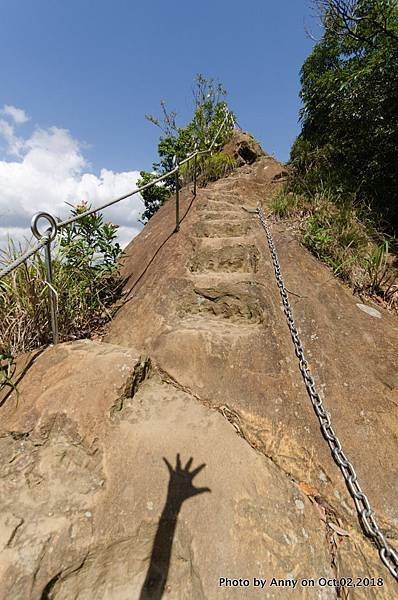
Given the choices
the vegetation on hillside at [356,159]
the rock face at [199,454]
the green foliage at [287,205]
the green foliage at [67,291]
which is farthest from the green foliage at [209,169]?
the rock face at [199,454]

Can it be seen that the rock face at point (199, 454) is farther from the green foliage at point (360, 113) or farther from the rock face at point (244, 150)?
the rock face at point (244, 150)

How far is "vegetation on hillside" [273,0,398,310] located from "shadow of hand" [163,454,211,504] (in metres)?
2.53

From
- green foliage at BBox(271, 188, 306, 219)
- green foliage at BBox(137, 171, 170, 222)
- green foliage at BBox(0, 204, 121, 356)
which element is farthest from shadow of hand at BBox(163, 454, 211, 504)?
green foliage at BBox(137, 171, 170, 222)

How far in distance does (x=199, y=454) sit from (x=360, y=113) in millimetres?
5438

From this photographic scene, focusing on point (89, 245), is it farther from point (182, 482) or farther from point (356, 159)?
point (356, 159)

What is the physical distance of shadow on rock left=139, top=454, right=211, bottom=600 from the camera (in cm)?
114

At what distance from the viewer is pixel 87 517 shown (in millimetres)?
1305

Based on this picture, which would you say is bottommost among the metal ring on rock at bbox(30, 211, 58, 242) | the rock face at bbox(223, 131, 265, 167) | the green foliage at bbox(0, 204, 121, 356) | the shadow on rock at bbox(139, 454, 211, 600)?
the shadow on rock at bbox(139, 454, 211, 600)

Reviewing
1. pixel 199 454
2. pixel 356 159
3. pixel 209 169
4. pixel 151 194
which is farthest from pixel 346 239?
pixel 151 194

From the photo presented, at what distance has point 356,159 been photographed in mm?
4926

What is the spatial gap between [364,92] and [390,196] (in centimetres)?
161

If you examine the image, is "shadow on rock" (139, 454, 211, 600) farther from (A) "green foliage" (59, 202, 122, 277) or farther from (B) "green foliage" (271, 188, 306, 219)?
(B) "green foliage" (271, 188, 306, 219)

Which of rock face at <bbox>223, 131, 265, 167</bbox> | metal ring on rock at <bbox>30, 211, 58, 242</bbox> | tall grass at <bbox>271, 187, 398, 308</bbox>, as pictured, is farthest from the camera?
rock face at <bbox>223, 131, 265, 167</bbox>

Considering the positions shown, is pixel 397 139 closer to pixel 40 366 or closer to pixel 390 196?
pixel 390 196
